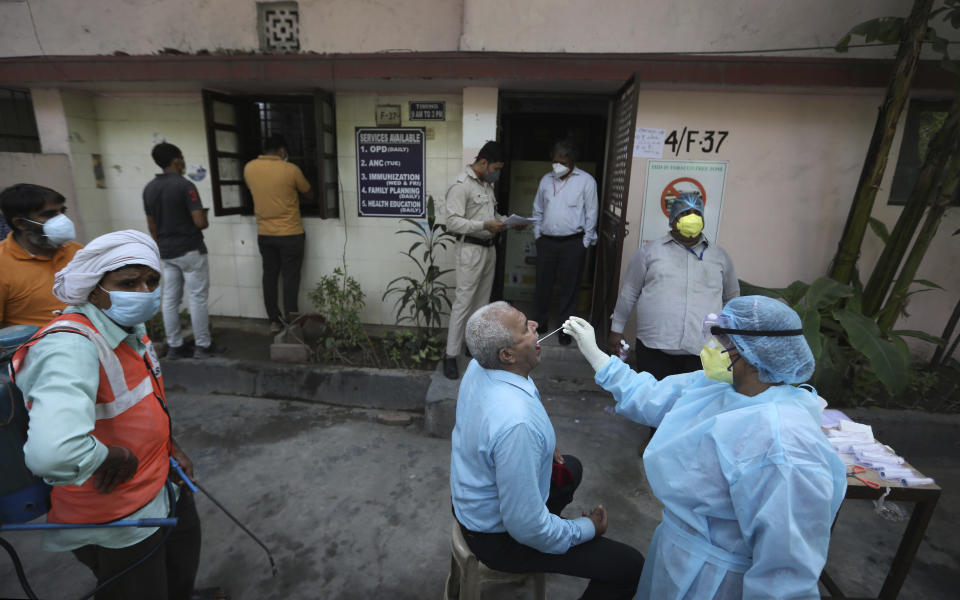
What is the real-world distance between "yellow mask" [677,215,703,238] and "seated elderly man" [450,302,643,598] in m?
1.65

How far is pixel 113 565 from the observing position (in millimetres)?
1650

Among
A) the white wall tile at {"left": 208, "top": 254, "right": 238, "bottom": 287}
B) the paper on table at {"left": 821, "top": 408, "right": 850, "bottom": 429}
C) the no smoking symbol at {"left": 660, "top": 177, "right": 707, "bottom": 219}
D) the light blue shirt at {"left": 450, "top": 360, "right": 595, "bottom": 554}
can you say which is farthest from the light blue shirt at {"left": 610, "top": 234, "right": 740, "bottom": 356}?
the white wall tile at {"left": 208, "top": 254, "right": 238, "bottom": 287}

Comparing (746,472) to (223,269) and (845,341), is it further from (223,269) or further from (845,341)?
(223,269)

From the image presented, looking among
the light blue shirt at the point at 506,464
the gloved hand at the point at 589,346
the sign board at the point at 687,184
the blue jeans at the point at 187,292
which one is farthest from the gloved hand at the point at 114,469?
the sign board at the point at 687,184

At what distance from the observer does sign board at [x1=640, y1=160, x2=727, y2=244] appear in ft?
14.7

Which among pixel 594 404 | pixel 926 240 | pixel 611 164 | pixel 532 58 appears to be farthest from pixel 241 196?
pixel 926 240

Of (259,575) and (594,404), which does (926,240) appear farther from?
(259,575)

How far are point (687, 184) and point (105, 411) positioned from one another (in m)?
4.63

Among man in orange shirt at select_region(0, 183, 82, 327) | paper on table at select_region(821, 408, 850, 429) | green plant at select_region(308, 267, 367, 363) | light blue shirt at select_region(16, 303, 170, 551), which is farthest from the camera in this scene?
green plant at select_region(308, 267, 367, 363)

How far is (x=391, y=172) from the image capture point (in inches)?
205

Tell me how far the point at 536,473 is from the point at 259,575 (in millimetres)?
1849

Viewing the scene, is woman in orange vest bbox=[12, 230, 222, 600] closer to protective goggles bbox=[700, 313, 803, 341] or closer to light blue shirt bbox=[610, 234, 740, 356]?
protective goggles bbox=[700, 313, 803, 341]

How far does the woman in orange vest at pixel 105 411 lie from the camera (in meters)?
1.33

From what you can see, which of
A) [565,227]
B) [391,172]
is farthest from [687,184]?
[391,172]
